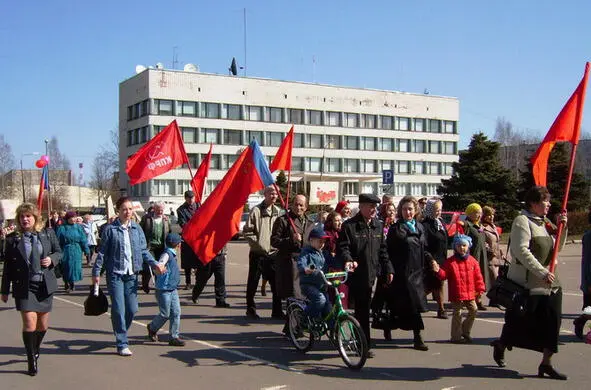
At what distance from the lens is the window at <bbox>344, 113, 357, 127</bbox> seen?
72.5 metres

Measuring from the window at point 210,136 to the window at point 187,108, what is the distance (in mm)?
2083

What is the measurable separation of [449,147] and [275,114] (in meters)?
24.6

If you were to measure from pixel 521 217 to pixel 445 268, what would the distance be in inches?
93.1

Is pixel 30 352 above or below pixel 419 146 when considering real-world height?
below

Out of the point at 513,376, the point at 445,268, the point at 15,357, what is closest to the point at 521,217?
the point at 513,376

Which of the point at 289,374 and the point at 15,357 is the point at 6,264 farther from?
the point at 289,374

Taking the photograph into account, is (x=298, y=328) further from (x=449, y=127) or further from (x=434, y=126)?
(x=449, y=127)

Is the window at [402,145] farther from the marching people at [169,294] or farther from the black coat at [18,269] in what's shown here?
the black coat at [18,269]

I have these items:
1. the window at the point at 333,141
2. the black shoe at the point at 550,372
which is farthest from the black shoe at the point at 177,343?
the window at the point at 333,141

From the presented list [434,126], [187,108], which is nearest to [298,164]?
[187,108]

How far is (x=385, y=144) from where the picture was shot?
75.7 meters

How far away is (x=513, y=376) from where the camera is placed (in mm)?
6914

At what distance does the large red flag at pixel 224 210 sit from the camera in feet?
31.1

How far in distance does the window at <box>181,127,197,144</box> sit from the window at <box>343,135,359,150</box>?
57.3ft
